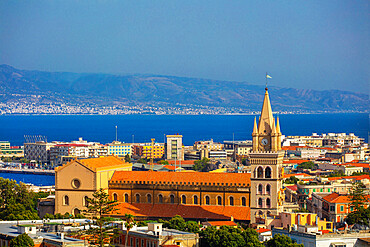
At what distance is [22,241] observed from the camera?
5581cm

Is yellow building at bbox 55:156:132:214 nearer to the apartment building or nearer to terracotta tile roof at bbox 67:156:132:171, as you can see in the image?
terracotta tile roof at bbox 67:156:132:171

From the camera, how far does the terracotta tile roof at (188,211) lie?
7994 cm

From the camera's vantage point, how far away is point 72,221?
232 feet

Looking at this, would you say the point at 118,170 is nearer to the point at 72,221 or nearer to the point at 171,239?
the point at 72,221

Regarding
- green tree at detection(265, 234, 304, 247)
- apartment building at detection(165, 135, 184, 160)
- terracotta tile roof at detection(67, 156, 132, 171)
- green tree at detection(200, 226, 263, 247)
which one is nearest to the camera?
green tree at detection(265, 234, 304, 247)

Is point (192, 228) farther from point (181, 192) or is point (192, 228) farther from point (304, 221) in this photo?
point (181, 192)

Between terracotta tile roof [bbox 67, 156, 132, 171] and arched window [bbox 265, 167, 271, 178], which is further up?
terracotta tile roof [bbox 67, 156, 132, 171]

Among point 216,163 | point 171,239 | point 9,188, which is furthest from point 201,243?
point 216,163

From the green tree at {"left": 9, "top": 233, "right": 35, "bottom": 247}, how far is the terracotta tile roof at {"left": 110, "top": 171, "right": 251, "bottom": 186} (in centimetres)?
2908

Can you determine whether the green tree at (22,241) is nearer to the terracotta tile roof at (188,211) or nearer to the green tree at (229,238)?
the green tree at (229,238)

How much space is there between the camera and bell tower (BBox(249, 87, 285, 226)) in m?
78.6

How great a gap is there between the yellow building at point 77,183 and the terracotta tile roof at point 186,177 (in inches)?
73.7

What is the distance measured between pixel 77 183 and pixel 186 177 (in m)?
10.9

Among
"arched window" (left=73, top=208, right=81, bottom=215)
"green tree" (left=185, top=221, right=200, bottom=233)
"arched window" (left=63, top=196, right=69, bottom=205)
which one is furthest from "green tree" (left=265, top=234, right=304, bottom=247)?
"arched window" (left=63, top=196, right=69, bottom=205)
